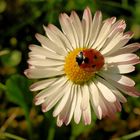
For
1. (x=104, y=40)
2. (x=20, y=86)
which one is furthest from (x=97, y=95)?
(x=20, y=86)

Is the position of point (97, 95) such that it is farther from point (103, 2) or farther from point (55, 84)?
point (103, 2)

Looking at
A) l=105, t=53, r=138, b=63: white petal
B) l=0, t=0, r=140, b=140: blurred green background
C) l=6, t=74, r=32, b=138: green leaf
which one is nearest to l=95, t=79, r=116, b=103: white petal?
l=105, t=53, r=138, b=63: white petal

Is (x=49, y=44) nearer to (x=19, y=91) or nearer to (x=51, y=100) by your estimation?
(x=51, y=100)

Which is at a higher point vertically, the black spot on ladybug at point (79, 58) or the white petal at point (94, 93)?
the black spot on ladybug at point (79, 58)

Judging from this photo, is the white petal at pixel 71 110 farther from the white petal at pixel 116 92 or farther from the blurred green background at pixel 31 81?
the blurred green background at pixel 31 81

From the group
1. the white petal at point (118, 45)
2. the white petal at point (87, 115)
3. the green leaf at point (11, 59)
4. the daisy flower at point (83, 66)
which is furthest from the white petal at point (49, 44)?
the green leaf at point (11, 59)

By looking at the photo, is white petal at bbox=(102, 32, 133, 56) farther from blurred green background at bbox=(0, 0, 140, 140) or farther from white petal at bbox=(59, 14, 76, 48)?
blurred green background at bbox=(0, 0, 140, 140)
